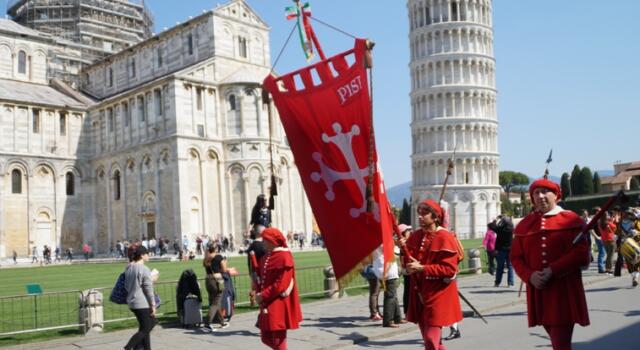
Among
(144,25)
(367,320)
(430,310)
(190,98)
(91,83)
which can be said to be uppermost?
(144,25)

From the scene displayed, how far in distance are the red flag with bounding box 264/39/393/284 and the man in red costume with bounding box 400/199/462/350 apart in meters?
0.36

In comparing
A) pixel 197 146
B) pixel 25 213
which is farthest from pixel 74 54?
pixel 197 146

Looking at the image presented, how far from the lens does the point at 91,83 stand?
60.0 meters

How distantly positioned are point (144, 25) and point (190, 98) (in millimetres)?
27338

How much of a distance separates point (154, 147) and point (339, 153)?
136 feet

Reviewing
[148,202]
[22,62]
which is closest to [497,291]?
[148,202]

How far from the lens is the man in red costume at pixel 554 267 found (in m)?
5.05

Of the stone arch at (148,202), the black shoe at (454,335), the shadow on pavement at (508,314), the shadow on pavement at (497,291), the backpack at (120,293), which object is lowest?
the shadow on pavement at (508,314)

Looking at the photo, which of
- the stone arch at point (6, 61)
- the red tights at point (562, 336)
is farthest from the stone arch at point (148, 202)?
the red tights at point (562, 336)

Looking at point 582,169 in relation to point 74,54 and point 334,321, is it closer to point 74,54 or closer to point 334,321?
point 74,54

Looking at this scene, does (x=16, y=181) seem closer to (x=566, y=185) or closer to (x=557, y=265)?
(x=557, y=265)

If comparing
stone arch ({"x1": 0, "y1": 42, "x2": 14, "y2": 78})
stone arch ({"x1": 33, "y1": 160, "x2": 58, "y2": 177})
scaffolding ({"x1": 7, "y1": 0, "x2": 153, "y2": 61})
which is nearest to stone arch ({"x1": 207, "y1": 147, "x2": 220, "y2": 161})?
stone arch ({"x1": 33, "y1": 160, "x2": 58, "y2": 177})

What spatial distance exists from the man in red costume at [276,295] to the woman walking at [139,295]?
2.27 metres

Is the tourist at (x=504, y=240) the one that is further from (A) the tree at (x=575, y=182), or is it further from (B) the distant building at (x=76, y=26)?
(A) the tree at (x=575, y=182)
